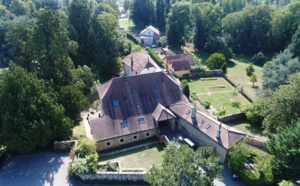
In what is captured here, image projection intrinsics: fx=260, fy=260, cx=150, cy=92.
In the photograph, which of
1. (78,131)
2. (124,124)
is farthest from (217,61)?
(78,131)

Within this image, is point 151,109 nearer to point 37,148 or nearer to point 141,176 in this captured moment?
point 141,176

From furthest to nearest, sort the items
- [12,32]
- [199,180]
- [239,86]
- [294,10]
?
[294,10] < [239,86] < [12,32] < [199,180]

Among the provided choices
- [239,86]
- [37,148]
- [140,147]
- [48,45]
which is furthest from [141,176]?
[239,86]

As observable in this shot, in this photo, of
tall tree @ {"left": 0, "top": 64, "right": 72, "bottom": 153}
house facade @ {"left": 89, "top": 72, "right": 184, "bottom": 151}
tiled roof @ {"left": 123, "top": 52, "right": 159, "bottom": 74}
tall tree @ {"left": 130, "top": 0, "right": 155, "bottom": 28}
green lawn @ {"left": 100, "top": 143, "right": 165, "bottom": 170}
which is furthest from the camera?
tall tree @ {"left": 130, "top": 0, "right": 155, "bottom": 28}

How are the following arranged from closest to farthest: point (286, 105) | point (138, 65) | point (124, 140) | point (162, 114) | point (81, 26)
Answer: point (286, 105) < point (124, 140) < point (162, 114) < point (81, 26) < point (138, 65)

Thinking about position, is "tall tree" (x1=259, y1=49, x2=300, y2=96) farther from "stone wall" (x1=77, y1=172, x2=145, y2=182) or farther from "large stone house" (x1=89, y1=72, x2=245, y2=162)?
"stone wall" (x1=77, y1=172, x2=145, y2=182)

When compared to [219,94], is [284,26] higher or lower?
higher

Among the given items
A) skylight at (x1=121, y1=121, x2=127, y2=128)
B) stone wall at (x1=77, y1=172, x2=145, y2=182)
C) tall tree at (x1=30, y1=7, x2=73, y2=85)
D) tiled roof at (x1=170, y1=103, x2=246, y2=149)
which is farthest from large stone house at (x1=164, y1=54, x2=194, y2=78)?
stone wall at (x1=77, y1=172, x2=145, y2=182)

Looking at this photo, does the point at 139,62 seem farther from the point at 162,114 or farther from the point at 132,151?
the point at 132,151
